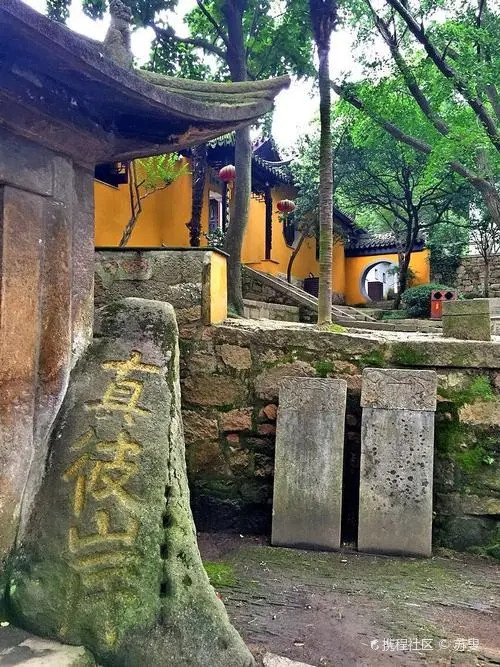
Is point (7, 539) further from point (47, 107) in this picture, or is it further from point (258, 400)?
point (258, 400)

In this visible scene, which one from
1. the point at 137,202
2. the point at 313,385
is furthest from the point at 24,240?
the point at 137,202

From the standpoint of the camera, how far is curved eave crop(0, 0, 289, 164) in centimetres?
178

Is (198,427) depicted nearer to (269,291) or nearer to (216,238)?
(216,238)

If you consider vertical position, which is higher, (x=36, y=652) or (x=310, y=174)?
(x=310, y=174)

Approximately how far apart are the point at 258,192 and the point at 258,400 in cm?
1187

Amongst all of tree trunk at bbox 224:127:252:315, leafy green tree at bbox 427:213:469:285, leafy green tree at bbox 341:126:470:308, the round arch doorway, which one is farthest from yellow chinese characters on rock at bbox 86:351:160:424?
the round arch doorway

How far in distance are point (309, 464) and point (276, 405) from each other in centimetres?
53

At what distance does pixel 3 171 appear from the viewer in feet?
6.93

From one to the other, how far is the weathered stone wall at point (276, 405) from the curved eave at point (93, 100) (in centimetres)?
A: 194

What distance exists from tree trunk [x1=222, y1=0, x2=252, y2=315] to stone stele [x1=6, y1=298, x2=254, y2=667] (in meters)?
4.75

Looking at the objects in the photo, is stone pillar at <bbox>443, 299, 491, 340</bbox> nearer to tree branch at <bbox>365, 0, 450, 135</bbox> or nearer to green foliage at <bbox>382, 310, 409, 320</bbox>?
tree branch at <bbox>365, 0, 450, 135</bbox>

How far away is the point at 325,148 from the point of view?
21.4 ft

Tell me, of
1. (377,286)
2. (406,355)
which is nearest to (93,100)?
(406,355)

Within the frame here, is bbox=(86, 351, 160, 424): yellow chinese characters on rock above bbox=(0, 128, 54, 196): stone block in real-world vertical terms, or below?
below
